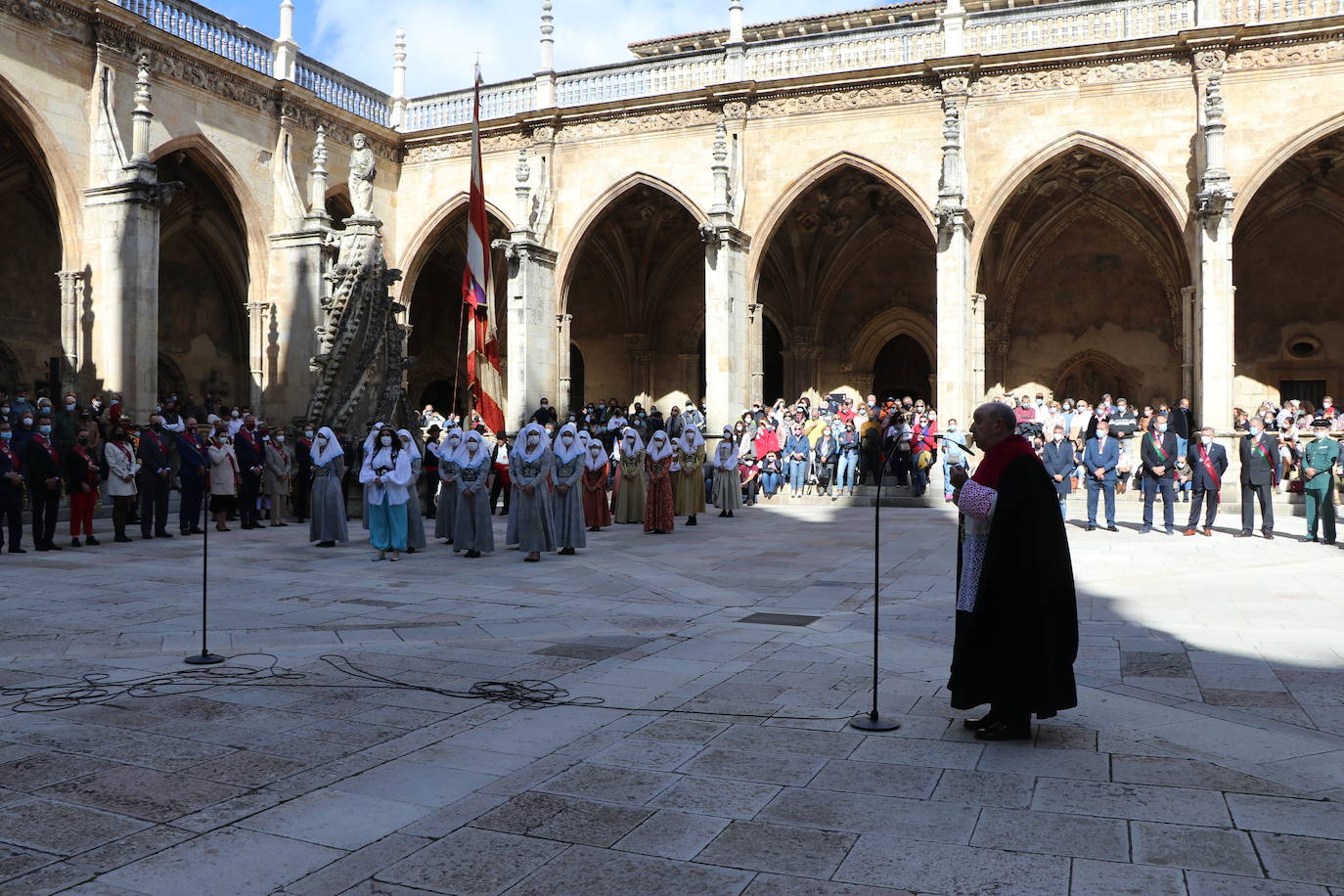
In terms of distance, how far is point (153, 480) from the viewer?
1304cm

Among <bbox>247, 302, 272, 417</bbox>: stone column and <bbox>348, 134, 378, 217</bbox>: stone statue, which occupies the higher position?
<bbox>348, 134, 378, 217</bbox>: stone statue

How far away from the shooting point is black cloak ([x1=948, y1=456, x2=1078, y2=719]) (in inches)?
183

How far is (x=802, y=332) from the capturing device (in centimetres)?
2816

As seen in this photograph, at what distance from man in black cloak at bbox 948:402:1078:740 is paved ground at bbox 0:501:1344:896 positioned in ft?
0.39

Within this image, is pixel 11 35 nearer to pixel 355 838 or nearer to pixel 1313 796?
pixel 355 838

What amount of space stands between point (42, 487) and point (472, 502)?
4.61 metres

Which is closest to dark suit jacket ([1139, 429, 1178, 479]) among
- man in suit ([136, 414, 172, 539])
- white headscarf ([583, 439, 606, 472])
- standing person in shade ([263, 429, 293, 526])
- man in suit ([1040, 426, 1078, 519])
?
man in suit ([1040, 426, 1078, 519])

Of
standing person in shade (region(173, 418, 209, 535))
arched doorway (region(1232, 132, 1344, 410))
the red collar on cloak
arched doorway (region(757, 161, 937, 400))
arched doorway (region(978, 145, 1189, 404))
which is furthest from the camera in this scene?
arched doorway (region(757, 161, 937, 400))

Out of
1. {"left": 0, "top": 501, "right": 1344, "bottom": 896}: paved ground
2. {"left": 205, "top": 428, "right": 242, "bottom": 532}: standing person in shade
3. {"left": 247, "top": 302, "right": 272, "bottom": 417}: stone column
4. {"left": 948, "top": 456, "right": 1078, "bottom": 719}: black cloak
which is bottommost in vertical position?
{"left": 0, "top": 501, "right": 1344, "bottom": 896}: paved ground

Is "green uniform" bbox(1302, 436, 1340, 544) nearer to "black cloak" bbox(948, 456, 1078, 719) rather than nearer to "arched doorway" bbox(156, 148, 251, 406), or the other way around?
"black cloak" bbox(948, 456, 1078, 719)

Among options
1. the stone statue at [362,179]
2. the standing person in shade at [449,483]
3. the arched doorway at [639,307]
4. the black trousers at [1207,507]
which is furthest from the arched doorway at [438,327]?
the black trousers at [1207,507]

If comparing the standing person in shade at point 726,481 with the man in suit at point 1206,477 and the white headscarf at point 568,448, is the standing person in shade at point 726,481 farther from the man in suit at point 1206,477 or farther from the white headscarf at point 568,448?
the man in suit at point 1206,477

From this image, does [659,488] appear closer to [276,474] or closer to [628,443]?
[628,443]

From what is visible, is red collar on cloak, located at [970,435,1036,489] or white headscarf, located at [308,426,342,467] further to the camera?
white headscarf, located at [308,426,342,467]
